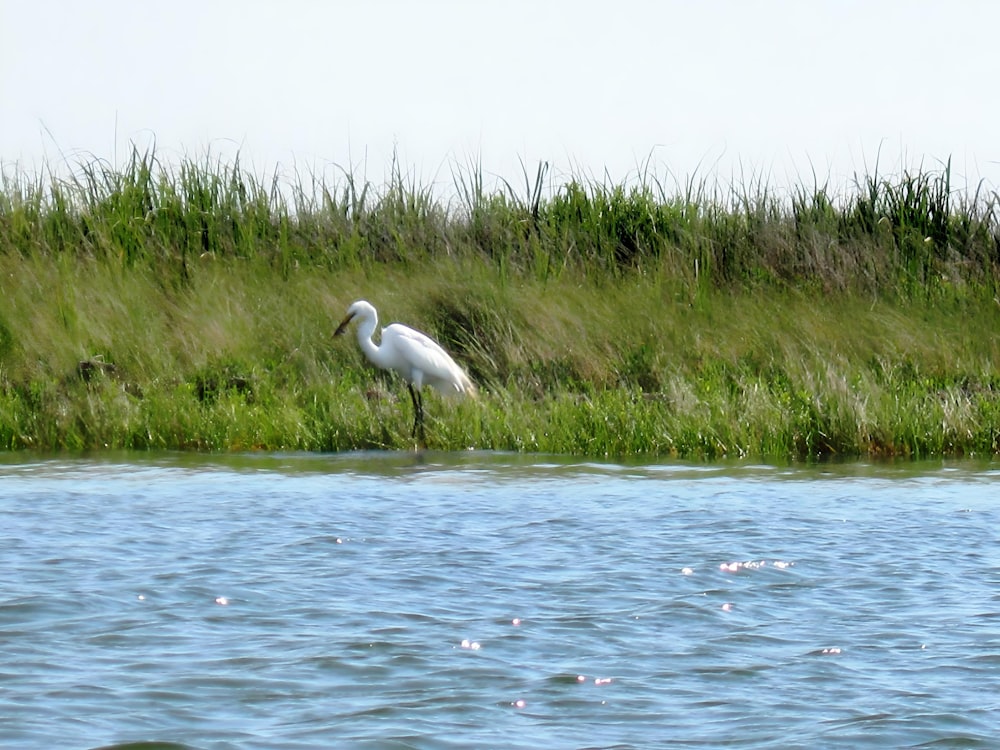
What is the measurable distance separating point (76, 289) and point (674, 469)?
605cm

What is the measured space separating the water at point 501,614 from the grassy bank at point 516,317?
167cm

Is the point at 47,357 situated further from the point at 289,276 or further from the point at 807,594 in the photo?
the point at 807,594

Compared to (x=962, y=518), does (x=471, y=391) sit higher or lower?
higher

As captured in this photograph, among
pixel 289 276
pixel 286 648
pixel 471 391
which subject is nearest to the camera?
pixel 286 648

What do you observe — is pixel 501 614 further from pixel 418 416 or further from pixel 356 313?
pixel 356 313

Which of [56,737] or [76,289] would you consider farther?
[76,289]

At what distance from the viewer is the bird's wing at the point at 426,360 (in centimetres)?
1133

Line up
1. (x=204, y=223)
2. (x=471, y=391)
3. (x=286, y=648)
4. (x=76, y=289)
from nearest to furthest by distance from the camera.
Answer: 1. (x=286, y=648)
2. (x=471, y=391)
3. (x=76, y=289)
4. (x=204, y=223)

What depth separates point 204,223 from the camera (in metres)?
15.1

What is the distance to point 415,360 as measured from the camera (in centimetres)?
1131

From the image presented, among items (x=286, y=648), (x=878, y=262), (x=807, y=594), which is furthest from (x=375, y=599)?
(x=878, y=262)

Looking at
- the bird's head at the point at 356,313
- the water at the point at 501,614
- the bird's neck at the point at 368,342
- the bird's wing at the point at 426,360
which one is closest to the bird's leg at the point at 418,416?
the bird's wing at the point at 426,360

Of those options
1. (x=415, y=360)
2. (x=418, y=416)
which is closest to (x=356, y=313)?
(x=415, y=360)

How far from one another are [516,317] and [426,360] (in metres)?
1.62
